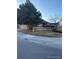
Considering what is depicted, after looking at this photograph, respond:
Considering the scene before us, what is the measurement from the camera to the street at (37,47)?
8.51 ft

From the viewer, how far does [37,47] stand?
8.59 ft

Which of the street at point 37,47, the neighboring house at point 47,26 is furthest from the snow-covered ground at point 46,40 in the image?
the neighboring house at point 47,26

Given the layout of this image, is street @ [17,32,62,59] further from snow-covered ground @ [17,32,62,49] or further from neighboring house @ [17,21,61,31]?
neighboring house @ [17,21,61,31]

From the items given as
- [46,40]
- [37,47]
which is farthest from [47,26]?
[37,47]

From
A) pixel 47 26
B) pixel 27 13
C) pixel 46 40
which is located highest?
pixel 27 13

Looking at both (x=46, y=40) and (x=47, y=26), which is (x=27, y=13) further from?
(x=46, y=40)

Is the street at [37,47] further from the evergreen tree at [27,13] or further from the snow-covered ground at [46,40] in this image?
the evergreen tree at [27,13]

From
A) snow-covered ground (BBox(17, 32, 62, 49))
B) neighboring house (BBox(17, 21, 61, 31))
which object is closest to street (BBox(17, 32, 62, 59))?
snow-covered ground (BBox(17, 32, 62, 49))

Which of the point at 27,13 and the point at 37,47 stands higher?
the point at 27,13

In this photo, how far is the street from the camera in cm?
259
